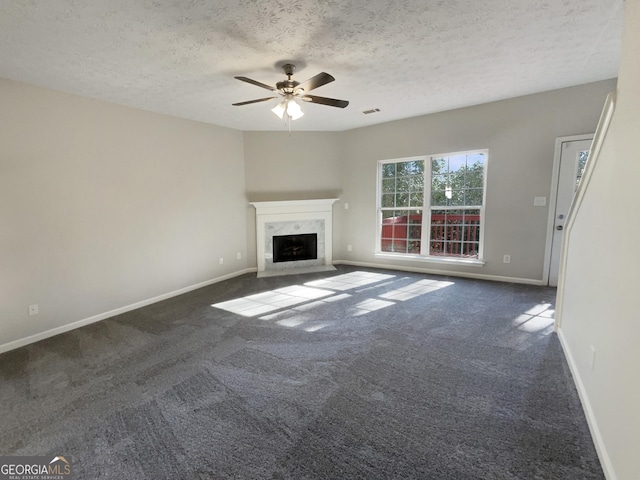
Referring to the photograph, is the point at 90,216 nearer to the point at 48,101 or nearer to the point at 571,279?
the point at 48,101

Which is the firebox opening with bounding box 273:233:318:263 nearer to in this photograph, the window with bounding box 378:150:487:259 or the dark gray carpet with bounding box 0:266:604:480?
the window with bounding box 378:150:487:259

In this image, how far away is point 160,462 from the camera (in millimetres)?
1465

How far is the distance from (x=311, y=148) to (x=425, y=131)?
2.08 meters

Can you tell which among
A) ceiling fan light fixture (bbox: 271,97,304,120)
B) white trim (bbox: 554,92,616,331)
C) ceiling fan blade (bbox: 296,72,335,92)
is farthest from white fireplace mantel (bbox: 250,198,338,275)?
white trim (bbox: 554,92,616,331)

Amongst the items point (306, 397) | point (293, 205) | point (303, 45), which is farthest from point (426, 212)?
point (306, 397)

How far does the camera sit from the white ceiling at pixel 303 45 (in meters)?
1.95

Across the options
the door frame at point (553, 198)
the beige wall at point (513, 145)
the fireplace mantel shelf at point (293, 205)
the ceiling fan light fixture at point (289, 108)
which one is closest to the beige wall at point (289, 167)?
the fireplace mantel shelf at point (293, 205)

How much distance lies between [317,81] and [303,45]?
330 millimetres

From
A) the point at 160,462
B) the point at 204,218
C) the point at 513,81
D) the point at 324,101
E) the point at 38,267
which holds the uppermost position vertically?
the point at 513,81

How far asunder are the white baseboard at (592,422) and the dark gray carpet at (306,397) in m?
0.04

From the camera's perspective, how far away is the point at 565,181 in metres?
3.90

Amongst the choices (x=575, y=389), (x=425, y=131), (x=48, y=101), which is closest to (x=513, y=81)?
(x=425, y=131)

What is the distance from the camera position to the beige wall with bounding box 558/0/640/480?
1.20 m

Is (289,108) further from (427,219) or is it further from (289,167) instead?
(427,219)
